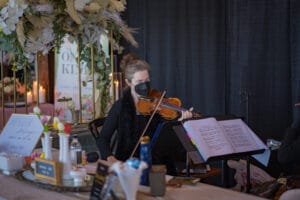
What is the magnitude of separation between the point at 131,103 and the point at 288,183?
138cm

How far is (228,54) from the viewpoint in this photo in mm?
4770

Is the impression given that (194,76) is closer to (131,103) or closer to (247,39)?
(247,39)

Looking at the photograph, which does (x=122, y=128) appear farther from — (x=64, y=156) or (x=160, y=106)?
(x=64, y=156)

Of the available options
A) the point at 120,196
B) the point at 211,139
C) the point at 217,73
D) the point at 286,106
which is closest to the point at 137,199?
the point at 120,196

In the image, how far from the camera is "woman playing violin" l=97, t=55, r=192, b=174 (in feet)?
10.4

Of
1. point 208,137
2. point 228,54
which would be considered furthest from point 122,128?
point 228,54

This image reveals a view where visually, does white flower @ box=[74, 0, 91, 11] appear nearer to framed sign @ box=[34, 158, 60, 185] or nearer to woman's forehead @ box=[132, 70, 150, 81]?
woman's forehead @ box=[132, 70, 150, 81]

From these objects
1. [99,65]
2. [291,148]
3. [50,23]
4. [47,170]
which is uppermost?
[50,23]

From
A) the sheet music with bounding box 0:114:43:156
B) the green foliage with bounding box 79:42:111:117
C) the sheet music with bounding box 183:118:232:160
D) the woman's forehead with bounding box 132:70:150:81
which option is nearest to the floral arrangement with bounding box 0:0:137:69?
the green foliage with bounding box 79:42:111:117

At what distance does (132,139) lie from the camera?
3.18m

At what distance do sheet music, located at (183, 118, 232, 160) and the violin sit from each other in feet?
2.35

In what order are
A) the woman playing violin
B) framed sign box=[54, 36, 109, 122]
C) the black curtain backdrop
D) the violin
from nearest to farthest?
the woman playing violin → the violin → framed sign box=[54, 36, 109, 122] → the black curtain backdrop

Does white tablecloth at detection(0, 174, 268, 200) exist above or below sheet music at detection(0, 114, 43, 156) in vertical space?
below

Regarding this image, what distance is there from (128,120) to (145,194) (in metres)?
1.35
